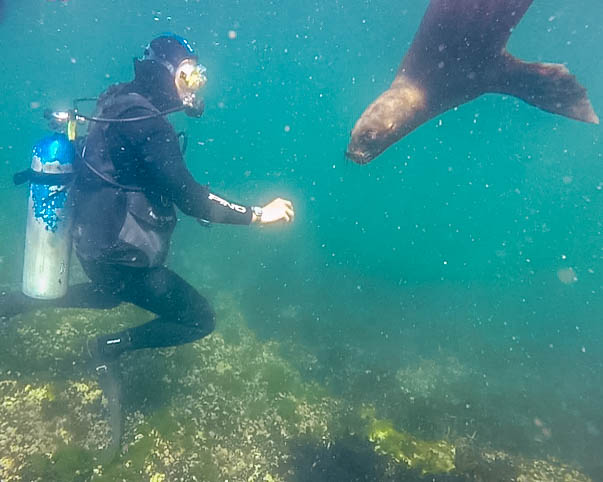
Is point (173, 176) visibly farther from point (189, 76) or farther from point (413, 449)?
point (413, 449)

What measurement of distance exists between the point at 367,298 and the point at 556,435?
288 inches

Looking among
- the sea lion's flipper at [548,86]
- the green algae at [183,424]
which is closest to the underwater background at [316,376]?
the green algae at [183,424]

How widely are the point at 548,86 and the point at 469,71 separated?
138 centimetres

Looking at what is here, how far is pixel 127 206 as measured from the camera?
3.38 meters

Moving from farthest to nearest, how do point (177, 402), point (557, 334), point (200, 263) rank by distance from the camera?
point (557, 334) → point (200, 263) → point (177, 402)

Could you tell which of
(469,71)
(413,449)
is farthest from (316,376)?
(469,71)

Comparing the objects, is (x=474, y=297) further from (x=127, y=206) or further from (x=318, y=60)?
(x=318, y=60)

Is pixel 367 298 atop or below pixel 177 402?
atop

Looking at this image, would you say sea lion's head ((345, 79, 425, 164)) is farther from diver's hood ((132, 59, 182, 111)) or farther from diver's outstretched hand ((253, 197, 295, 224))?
diver's hood ((132, 59, 182, 111))

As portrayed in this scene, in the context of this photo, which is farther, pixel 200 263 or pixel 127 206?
pixel 200 263

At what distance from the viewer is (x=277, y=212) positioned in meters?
3.63

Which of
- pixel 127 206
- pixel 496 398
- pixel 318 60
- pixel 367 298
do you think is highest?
pixel 318 60

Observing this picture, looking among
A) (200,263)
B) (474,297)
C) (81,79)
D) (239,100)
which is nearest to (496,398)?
(200,263)

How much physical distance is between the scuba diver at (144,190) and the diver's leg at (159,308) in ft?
0.04
